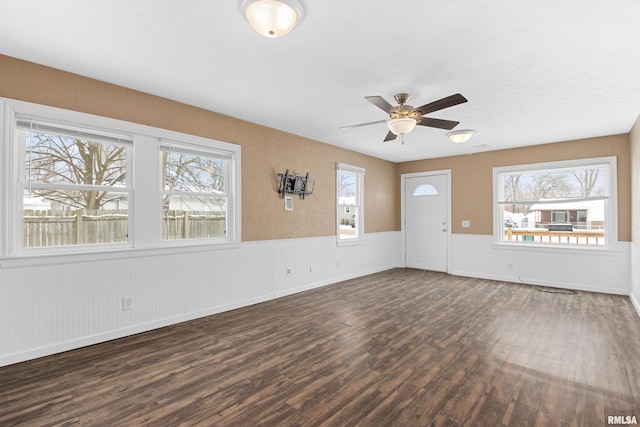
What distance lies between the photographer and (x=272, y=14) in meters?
1.86

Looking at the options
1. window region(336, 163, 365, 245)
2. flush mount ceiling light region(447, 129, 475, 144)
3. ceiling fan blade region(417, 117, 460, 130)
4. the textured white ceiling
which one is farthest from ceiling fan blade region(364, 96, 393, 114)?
window region(336, 163, 365, 245)

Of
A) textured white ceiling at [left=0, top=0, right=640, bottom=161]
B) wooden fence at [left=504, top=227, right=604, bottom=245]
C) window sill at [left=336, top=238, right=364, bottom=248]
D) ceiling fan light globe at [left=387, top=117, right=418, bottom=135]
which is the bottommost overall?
window sill at [left=336, top=238, right=364, bottom=248]

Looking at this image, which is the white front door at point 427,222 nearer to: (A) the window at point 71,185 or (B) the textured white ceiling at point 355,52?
(B) the textured white ceiling at point 355,52

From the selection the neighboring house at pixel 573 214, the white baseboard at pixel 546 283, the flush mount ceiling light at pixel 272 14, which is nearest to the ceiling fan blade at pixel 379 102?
the flush mount ceiling light at pixel 272 14

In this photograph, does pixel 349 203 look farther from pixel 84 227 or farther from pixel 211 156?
pixel 84 227

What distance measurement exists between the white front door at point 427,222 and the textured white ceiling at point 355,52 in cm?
294

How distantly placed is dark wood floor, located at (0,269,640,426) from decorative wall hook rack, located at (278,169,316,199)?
5.84 feet

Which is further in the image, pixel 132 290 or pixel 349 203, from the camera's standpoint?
pixel 349 203

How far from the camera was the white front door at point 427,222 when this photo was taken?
6676 millimetres

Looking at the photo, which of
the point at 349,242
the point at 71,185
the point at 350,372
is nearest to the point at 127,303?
the point at 71,185

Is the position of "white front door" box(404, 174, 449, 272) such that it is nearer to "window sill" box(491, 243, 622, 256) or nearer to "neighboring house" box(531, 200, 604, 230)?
"window sill" box(491, 243, 622, 256)

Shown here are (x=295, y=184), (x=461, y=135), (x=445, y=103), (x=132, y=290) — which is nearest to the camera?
(x=445, y=103)

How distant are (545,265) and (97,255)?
659 centimetres

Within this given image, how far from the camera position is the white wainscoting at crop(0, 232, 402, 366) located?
2.64m
